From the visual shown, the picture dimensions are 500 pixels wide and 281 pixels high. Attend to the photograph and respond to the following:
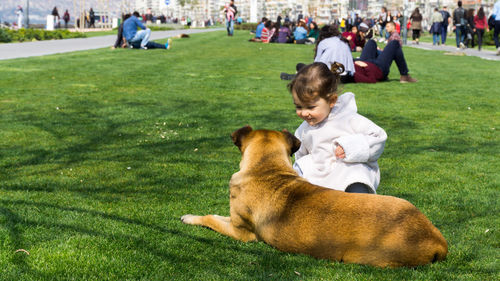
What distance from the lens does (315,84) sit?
4598 mm

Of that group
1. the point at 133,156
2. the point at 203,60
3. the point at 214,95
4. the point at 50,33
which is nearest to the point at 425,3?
the point at 50,33

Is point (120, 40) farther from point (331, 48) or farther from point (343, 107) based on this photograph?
point (343, 107)

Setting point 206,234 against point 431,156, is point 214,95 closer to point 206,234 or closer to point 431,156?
point 431,156

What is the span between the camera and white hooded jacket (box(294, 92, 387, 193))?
4535 millimetres

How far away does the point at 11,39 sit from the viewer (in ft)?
103

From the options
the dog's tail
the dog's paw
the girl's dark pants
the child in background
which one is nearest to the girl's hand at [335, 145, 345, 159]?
the dog's tail

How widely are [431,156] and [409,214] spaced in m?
4.04

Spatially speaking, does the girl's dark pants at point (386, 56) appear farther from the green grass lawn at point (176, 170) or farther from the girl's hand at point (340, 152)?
the girl's hand at point (340, 152)

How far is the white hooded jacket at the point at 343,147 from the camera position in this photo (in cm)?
454

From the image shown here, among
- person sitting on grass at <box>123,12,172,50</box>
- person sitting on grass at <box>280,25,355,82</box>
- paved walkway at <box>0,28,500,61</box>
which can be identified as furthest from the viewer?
person sitting on grass at <box>123,12,172,50</box>

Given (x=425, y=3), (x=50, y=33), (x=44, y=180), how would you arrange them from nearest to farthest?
(x=44, y=180), (x=50, y=33), (x=425, y=3)

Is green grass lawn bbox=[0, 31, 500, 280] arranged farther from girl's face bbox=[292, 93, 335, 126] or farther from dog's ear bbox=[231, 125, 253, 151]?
girl's face bbox=[292, 93, 335, 126]

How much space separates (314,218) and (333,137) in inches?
48.2

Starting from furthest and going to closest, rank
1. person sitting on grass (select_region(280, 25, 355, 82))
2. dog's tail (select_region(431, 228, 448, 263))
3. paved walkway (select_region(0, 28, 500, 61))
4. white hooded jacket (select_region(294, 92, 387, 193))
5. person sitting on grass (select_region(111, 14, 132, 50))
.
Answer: person sitting on grass (select_region(111, 14, 132, 50)) < paved walkway (select_region(0, 28, 500, 61)) < person sitting on grass (select_region(280, 25, 355, 82)) < white hooded jacket (select_region(294, 92, 387, 193)) < dog's tail (select_region(431, 228, 448, 263))
